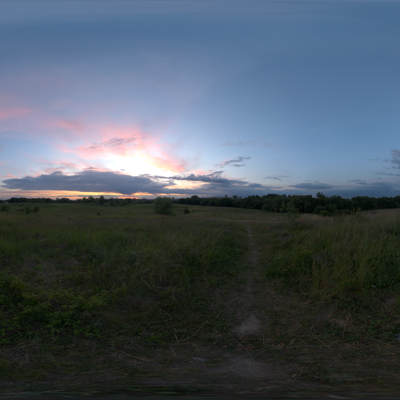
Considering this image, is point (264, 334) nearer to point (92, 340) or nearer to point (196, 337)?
point (196, 337)

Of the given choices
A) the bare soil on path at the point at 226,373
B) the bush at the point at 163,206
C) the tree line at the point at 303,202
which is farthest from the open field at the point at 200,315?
the bush at the point at 163,206

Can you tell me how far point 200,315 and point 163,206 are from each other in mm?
28337

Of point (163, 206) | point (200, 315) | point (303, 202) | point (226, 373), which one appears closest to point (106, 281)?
point (200, 315)

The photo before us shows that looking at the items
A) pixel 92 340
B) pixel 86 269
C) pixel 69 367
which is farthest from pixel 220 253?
pixel 69 367

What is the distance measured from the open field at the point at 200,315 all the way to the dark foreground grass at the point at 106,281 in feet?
0.11

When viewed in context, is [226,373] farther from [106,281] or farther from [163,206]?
[163,206]

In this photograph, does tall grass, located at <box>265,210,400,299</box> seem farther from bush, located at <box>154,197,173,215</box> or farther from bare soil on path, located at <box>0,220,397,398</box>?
bush, located at <box>154,197,173,215</box>

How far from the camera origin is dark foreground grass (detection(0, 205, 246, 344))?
4.62 meters

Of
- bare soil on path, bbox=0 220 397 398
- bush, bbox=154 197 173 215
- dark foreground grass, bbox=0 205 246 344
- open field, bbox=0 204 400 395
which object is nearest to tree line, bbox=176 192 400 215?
open field, bbox=0 204 400 395

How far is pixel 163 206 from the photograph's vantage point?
33.2m

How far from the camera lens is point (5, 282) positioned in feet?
18.4

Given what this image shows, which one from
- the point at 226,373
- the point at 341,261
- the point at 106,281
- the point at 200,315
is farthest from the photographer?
the point at 341,261

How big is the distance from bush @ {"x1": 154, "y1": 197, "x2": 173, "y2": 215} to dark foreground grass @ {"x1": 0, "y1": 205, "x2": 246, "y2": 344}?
894 inches

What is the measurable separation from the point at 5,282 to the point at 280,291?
22.3 ft
